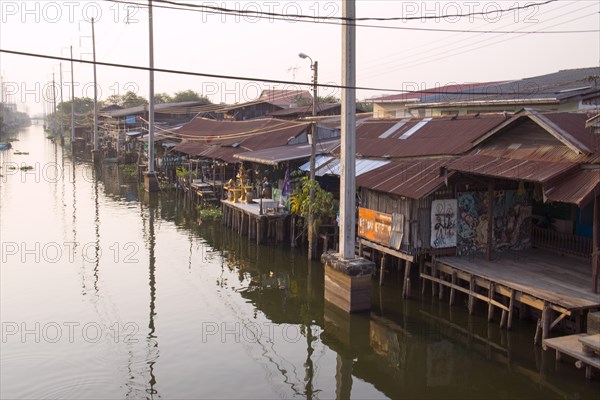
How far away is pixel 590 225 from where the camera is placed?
1758 centimetres

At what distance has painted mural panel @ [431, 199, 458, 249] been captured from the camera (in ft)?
58.2

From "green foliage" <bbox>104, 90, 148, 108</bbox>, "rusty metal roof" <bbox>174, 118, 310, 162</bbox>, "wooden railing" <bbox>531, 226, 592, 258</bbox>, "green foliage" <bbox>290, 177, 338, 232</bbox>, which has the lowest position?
"wooden railing" <bbox>531, 226, 592, 258</bbox>

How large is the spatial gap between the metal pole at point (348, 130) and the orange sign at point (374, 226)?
2.54 m

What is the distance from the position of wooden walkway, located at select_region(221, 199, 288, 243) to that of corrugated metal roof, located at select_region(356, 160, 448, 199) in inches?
243

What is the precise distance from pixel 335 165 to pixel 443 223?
23.0 feet

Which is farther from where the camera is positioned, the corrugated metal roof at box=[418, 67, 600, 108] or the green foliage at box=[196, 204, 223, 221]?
the green foliage at box=[196, 204, 223, 221]

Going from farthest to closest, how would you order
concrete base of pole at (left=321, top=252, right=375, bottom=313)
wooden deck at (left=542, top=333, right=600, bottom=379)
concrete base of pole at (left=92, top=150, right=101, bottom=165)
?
concrete base of pole at (left=92, top=150, right=101, bottom=165) < concrete base of pole at (left=321, top=252, right=375, bottom=313) < wooden deck at (left=542, top=333, right=600, bottom=379)

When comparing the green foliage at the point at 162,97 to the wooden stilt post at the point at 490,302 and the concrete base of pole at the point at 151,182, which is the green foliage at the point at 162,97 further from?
the wooden stilt post at the point at 490,302

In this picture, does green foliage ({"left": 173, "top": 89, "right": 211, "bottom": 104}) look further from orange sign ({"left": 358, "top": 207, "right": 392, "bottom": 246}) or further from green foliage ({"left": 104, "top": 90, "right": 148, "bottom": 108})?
orange sign ({"left": 358, "top": 207, "right": 392, "bottom": 246})

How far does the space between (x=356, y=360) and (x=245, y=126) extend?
28035 mm

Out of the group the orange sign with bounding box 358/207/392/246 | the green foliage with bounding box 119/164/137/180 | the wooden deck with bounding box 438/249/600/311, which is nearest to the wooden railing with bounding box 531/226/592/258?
the wooden deck with bounding box 438/249/600/311

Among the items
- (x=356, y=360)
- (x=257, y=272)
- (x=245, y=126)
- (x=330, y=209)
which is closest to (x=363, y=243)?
(x=330, y=209)

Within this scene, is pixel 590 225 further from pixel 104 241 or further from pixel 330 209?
pixel 104 241

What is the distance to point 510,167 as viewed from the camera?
15.8 m
